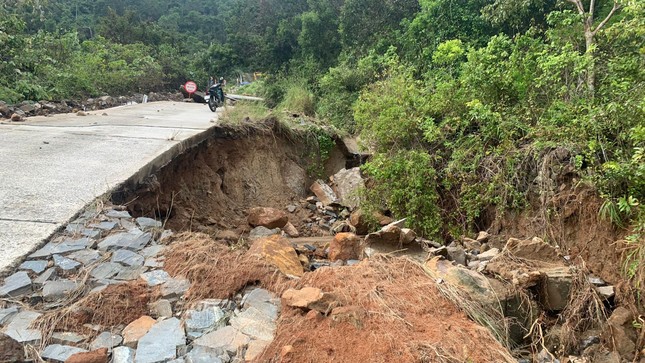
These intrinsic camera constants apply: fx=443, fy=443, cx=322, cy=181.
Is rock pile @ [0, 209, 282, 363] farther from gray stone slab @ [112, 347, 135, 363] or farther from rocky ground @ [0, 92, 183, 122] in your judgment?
rocky ground @ [0, 92, 183, 122]

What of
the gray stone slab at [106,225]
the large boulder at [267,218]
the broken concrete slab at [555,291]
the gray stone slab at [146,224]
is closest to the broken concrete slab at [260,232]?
the large boulder at [267,218]

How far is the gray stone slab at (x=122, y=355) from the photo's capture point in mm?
2561

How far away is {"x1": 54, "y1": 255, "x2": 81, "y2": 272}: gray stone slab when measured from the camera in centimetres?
336

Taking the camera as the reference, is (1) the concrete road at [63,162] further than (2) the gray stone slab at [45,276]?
Yes

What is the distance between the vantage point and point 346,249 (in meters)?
4.91

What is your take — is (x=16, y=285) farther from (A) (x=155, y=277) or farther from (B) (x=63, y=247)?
(A) (x=155, y=277)

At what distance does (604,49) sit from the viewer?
22.9ft

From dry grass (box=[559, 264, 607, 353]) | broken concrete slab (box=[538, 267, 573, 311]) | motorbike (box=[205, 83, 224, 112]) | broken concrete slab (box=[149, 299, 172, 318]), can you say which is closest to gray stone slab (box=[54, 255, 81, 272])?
broken concrete slab (box=[149, 299, 172, 318])

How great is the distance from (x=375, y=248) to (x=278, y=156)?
5637mm

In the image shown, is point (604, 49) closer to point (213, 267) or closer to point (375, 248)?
point (375, 248)

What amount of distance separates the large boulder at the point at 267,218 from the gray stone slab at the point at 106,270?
159 inches

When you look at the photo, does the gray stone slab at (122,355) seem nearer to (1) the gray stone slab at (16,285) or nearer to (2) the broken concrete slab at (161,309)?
(2) the broken concrete slab at (161,309)

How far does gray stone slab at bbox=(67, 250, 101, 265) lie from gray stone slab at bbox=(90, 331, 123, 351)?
913mm

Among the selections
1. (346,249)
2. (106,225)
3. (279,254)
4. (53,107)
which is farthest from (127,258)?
(53,107)
